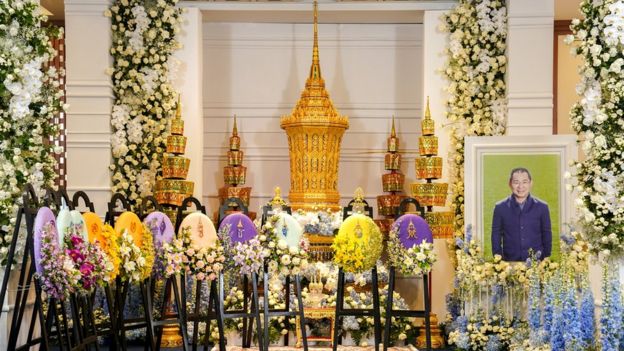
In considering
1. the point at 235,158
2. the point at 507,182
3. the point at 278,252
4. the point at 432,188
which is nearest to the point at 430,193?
the point at 432,188

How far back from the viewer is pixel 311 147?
10062mm

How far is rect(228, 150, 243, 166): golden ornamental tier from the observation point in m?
10.4

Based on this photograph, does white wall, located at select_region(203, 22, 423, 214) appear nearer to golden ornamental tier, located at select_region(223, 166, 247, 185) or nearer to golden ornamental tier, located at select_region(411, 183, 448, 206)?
golden ornamental tier, located at select_region(223, 166, 247, 185)

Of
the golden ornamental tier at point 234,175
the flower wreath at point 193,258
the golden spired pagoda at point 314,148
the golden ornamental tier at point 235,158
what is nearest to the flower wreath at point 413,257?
the flower wreath at point 193,258

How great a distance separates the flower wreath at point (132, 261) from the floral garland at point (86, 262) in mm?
583

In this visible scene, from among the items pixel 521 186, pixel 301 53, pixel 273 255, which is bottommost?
pixel 273 255

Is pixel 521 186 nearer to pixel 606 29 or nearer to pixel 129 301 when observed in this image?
pixel 606 29

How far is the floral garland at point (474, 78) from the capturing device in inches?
384

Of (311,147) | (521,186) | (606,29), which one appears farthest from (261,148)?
(606,29)

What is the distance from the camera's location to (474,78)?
390 inches

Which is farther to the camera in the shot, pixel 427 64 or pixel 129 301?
pixel 427 64

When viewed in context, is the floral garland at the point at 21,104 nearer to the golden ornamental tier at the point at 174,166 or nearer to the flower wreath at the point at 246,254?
the flower wreath at the point at 246,254

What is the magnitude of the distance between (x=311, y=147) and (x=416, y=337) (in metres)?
2.52

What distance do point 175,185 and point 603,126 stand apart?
4710mm
